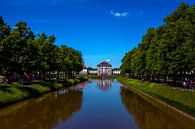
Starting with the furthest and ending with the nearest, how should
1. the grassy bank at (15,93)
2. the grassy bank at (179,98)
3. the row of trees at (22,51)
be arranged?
the row of trees at (22,51) < the grassy bank at (15,93) < the grassy bank at (179,98)

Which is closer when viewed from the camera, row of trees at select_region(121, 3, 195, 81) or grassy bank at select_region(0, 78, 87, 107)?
grassy bank at select_region(0, 78, 87, 107)

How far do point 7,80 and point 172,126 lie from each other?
39316mm

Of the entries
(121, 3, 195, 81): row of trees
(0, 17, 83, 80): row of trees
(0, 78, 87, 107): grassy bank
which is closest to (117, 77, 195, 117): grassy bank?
(121, 3, 195, 81): row of trees

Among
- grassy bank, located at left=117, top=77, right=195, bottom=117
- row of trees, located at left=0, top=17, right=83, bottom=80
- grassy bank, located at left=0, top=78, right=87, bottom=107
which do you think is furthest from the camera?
row of trees, located at left=0, top=17, right=83, bottom=80

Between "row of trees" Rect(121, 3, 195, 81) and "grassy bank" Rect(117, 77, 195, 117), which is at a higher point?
"row of trees" Rect(121, 3, 195, 81)

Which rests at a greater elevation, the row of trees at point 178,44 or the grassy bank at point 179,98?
the row of trees at point 178,44

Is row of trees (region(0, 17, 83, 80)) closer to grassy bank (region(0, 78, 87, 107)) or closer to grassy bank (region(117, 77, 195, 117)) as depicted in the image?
grassy bank (region(0, 78, 87, 107))

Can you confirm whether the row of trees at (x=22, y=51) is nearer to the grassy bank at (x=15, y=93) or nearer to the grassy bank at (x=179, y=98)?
the grassy bank at (x=15, y=93)

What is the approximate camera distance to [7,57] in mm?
43938

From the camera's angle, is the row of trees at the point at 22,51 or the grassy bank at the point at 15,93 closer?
the grassy bank at the point at 15,93

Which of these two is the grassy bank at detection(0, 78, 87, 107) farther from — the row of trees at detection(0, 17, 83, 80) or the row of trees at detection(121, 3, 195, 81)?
the row of trees at detection(121, 3, 195, 81)

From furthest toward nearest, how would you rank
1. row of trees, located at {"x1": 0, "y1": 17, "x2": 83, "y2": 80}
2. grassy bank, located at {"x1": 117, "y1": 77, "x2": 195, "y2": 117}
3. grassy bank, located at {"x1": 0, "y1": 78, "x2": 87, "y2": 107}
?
1. row of trees, located at {"x1": 0, "y1": 17, "x2": 83, "y2": 80}
2. grassy bank, located at {"x1": 0, "y1": 78, "x2": 87, "y2": 107}
3. grassy bank, located at {"x1": 117, "y1": 77, "x2": 195, "y2": 117}

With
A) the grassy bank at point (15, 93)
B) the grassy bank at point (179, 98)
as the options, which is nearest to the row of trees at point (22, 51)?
the grassy bank at point (15, 93)

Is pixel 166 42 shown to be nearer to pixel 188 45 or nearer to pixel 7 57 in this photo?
pixel 188 45
